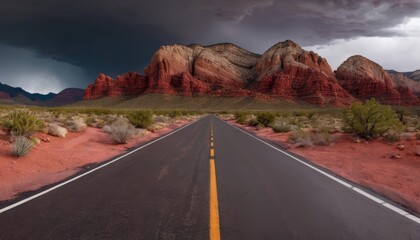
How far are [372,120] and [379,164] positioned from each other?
20.9 ft

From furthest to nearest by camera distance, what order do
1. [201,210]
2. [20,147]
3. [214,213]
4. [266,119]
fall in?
[266,119]
[20,147]
[201,210]
[214,213]

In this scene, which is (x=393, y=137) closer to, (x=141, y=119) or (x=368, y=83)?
(x=141, y=119)

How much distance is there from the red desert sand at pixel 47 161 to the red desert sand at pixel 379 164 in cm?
801

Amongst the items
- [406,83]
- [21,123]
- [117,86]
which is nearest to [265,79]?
[117,86]

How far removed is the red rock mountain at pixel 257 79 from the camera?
135m

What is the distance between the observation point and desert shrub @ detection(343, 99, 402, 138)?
14.6 metres

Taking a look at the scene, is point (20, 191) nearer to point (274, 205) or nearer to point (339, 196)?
point (274, 205)

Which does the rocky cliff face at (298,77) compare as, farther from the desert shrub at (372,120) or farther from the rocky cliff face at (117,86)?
the desert shrub at (372,120)

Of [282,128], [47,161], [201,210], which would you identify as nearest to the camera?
[201,210]

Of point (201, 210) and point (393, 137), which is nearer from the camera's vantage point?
point (201, 210)

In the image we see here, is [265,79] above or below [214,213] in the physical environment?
above

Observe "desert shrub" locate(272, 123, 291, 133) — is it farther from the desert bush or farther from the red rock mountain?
the red rock mountain

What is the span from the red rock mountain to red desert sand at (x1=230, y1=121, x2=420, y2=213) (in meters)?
116

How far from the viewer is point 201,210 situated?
4605mm
